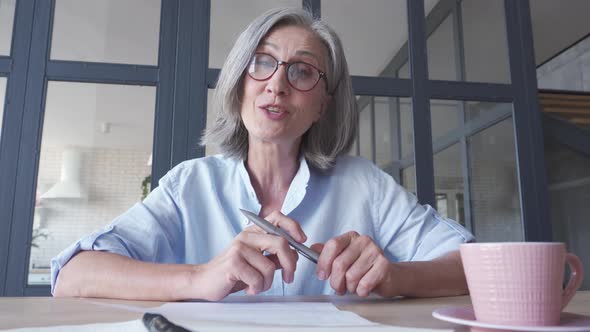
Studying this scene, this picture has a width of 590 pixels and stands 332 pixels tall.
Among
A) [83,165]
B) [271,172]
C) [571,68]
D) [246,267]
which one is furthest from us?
[571,68]

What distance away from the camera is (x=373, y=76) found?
1.73 meters

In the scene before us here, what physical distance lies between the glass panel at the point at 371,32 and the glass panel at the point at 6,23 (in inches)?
47.0

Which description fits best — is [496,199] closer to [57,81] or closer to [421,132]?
[421,132]

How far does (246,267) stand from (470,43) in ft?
5.84

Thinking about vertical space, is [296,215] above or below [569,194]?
below

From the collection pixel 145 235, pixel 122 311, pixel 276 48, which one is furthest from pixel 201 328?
pixel 276 48

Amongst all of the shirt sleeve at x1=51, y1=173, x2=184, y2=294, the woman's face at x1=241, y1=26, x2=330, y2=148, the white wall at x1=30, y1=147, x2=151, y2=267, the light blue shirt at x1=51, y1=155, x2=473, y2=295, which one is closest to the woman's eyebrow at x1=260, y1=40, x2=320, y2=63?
the woman's face at x1=241, y1=26, x2=330, y2=148

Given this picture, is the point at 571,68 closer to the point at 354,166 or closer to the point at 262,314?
the point at 354,166

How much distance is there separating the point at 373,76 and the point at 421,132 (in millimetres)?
298

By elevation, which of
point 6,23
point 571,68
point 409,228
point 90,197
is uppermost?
point 571,68

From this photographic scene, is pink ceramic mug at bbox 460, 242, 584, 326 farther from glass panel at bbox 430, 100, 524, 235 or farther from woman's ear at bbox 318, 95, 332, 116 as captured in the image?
glass panel at bbox 430, 100, 524, 235

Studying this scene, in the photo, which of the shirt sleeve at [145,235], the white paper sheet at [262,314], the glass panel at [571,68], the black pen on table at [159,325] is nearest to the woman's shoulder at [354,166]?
the shirt sleeve at [145,235]

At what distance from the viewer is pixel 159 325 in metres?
0.35

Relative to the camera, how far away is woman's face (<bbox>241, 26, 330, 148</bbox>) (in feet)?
3.27
